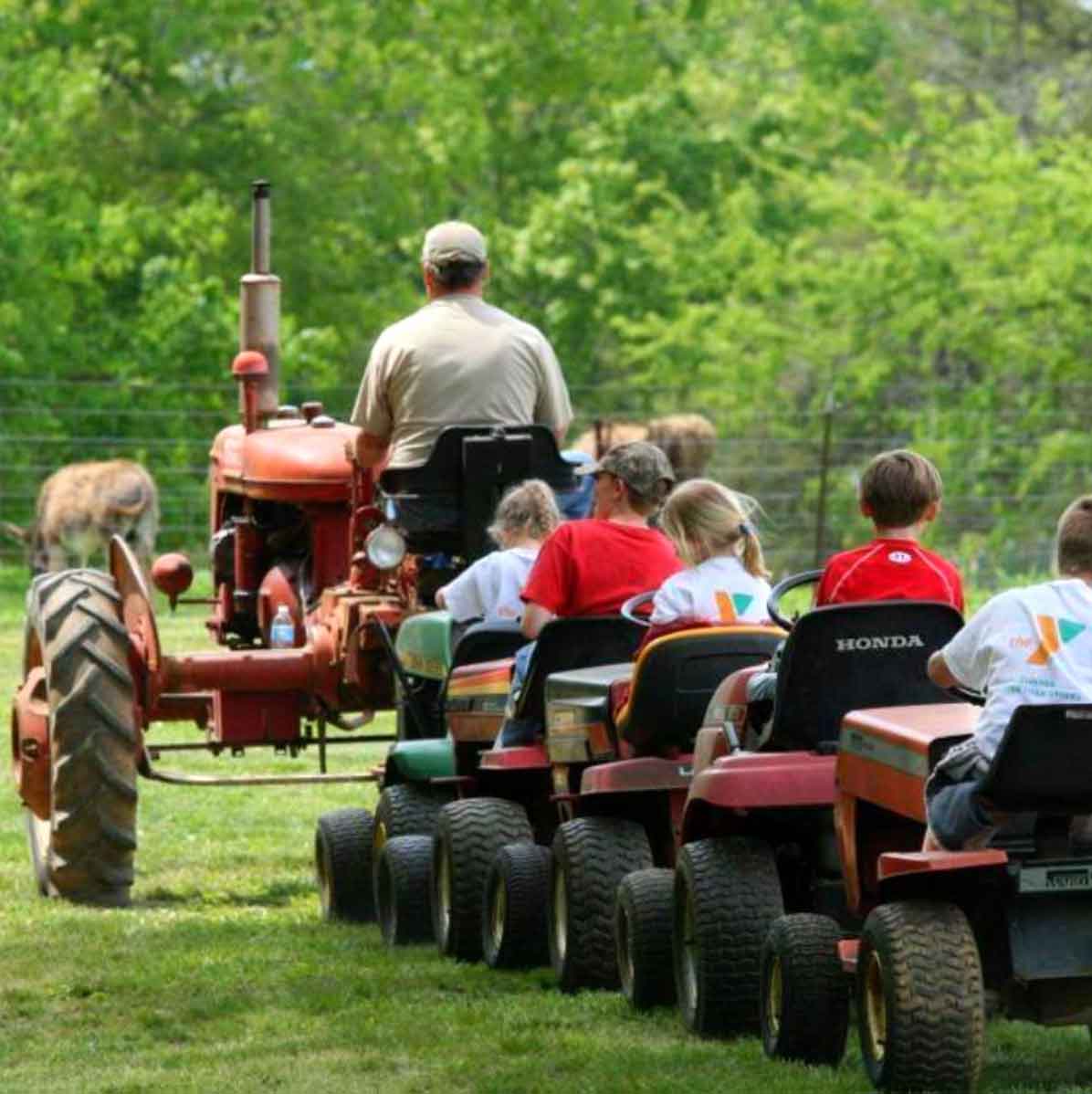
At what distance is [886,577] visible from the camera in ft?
25.8

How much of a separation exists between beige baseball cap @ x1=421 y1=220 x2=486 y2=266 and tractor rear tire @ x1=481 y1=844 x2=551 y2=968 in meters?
2.51

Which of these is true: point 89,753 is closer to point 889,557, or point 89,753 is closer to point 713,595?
point 713,595

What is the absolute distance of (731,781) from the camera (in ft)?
24.6

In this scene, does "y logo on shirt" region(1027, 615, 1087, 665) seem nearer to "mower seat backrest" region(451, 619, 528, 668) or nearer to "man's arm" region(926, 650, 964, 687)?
"man's arm" region(926, 650, 964, 687)

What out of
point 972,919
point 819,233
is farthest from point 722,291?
point 972,919

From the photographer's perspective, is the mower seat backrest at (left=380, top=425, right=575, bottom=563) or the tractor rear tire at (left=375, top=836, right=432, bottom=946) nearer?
the tractor rear tire at (left=375, top=836, right=432, bottom=946)

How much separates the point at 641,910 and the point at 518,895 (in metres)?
0.93

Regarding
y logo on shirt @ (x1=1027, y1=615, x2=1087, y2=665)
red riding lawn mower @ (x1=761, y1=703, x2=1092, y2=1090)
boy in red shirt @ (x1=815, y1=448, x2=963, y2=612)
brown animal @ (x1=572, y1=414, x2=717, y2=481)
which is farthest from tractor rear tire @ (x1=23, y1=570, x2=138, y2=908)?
brown animal @ (x1=572, y1=414, x2=717, y2=481)

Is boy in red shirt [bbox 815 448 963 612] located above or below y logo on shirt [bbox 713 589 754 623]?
above

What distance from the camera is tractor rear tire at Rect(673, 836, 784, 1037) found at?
7660 millimetres

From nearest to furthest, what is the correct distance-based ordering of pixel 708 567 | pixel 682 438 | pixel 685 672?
pixel 685 672 → pixel 708 567 → pixel 682 438

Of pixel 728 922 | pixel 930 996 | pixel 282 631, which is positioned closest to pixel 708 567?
pixel 728 922

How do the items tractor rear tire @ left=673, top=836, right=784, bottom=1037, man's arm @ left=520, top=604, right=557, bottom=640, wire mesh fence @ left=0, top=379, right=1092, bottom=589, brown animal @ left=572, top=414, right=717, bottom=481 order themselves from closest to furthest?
tractor rear tire @ left=673, top=836, right=784, bottom=1037, man's arm @ left=520, top=604, right=557, bottom=640, brown animal @ left=572, top=414, right=717, bottom=481, wire mesh fence @ left=0, top=379, right=1092, bottom=589

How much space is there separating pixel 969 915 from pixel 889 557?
1.14m
